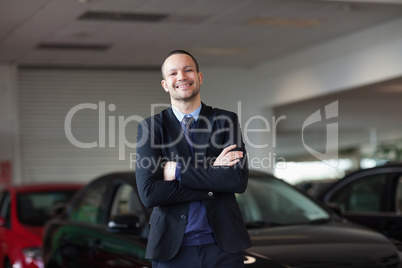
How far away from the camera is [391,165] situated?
6.29m

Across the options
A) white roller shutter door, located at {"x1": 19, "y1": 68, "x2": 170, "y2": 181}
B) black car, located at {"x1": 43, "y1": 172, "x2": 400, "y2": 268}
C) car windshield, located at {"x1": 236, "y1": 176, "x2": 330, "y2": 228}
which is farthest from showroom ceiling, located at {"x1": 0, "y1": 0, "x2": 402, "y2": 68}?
car windshield, located at {"x1": 236, "y1": 176, "x2": 330, "y2": 228}

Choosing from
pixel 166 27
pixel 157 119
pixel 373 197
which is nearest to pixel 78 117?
pixel 166 27

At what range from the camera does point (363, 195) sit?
21.5ft

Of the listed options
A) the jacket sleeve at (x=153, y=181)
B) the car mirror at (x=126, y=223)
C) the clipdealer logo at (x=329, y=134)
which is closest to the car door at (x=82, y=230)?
the car mirror at (x=126, y=223)

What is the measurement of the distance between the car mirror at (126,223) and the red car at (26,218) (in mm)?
2334

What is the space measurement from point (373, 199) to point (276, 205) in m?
1.39

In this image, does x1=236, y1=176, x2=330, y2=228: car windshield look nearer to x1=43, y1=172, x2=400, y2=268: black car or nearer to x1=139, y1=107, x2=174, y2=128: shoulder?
x1=43, y1=172, x2=400, y2=268: black car

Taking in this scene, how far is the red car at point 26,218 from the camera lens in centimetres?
706

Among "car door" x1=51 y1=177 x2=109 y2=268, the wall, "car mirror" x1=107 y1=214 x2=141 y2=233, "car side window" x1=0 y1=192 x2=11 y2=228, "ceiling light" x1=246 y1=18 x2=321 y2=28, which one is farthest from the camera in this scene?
the wall

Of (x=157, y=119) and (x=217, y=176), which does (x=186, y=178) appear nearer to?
(x=217, y=176)

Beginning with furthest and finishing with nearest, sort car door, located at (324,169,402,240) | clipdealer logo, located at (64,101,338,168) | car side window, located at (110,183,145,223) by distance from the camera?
clipdealer logo, located at (64,101,338,168) → car door, located at (324,169,402,240) → car side window, located at (110,183,145,223)

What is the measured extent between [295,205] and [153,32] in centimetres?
543

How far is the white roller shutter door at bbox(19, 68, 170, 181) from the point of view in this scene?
1327 cm

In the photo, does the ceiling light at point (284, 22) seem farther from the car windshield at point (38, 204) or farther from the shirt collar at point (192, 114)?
the shirt collar at point (192, 114)
